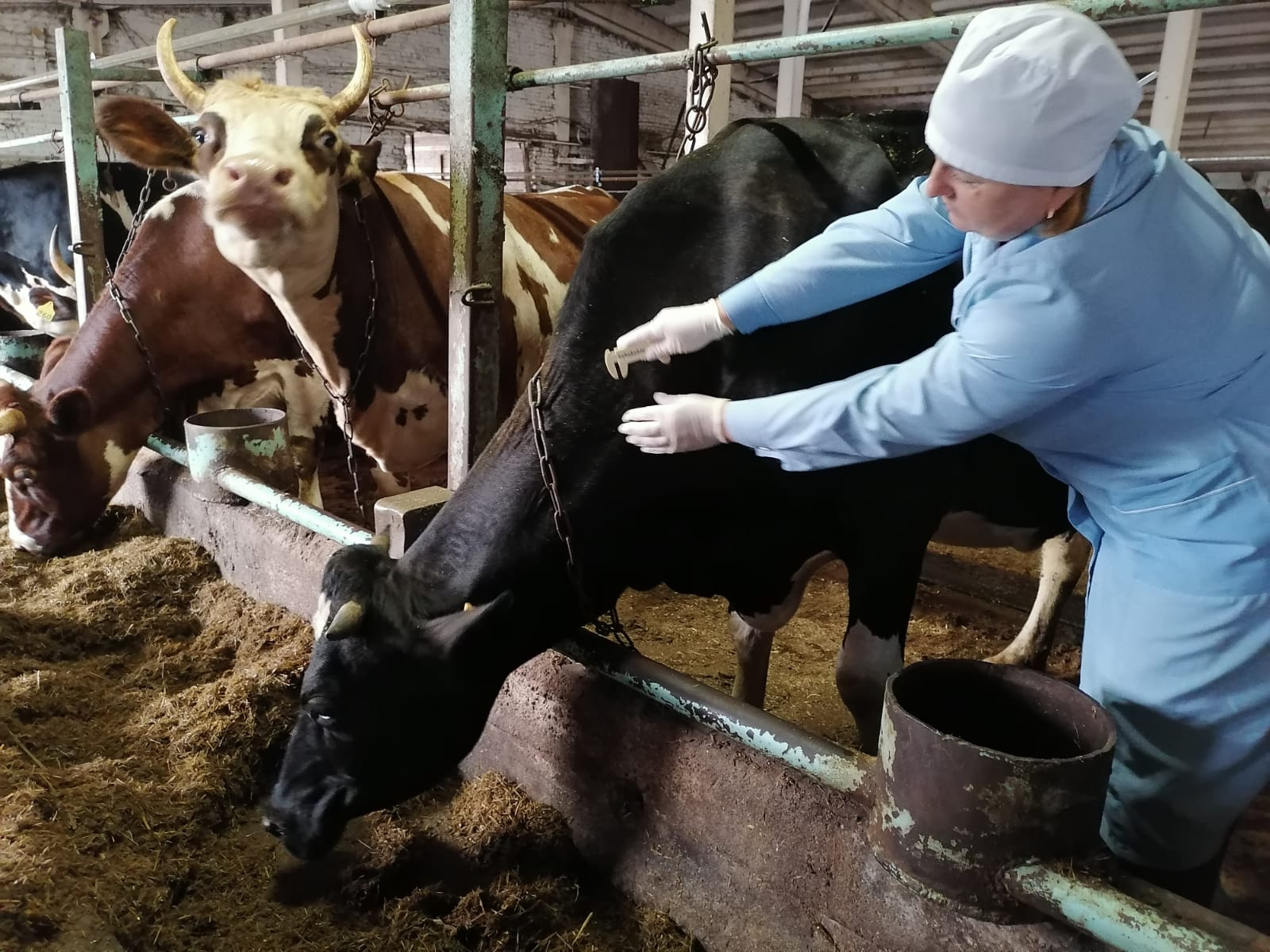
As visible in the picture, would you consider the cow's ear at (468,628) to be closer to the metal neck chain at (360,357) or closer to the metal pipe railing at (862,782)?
the metal pipe railing at (862,782)

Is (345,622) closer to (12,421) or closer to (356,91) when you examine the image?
(356,91)

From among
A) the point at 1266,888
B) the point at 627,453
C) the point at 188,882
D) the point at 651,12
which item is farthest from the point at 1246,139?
the point at 188,882

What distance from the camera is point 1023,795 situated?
1.21 meters

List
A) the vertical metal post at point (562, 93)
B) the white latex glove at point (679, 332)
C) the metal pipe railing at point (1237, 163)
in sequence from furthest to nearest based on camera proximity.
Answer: the vertical metal post at point (562, 93) < the metal pipe railing at point (1237, 163) < the white latex glove at point (679, 332)

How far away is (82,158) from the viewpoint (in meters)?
4.43

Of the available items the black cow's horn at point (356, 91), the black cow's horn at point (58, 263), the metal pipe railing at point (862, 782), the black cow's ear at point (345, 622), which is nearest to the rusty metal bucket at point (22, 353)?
the black cow's horn at point (58, 263)

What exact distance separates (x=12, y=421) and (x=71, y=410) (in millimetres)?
204

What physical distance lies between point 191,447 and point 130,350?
0.90m

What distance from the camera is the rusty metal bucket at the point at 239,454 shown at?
3.12 metres

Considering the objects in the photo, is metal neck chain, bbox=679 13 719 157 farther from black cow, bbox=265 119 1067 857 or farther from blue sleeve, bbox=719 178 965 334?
blue sleeve, bbox=719 178 965 334

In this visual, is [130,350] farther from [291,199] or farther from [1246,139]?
[1246,139]

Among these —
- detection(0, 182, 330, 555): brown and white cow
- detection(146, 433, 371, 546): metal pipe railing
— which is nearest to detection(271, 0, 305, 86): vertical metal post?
detection(0, 182, 330, 555): brown and white cow

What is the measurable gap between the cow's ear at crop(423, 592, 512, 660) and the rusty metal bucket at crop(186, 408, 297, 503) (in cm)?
155

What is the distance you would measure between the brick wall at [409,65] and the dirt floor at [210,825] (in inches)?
217
